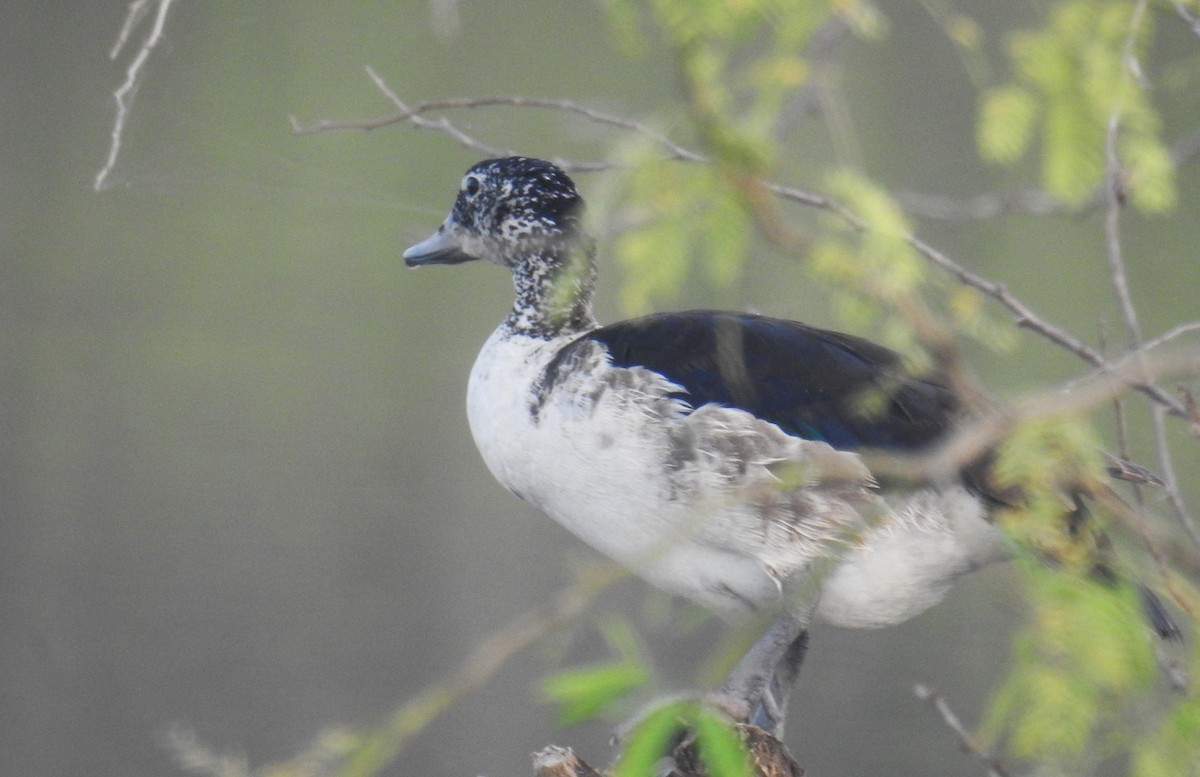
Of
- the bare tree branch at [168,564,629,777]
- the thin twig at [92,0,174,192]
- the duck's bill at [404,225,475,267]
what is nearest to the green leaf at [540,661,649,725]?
the bare tree branch at [168,564,629,777]

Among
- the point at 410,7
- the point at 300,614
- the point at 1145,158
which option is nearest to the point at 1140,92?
the point at 1145,158

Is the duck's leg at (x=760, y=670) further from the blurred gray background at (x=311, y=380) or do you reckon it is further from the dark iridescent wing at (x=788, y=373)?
the blurred gray background at (x=311, y=380)

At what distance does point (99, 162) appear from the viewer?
11.8 meters

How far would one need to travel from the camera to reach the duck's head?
3020 millimetres

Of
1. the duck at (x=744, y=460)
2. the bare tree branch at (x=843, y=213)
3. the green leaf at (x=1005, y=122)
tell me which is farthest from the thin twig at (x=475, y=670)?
the duck at (x=744, y=460)

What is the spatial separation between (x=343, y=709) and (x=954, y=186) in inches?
178

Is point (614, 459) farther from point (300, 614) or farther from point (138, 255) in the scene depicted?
point (138, 255)

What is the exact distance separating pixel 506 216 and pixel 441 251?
7.0 inches

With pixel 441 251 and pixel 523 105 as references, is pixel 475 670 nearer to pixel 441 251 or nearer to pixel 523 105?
pixel 523 105

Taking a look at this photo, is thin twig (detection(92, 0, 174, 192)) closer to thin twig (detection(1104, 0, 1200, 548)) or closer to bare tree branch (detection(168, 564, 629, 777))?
bare tree branch (detection(168, 564, 629, 777))

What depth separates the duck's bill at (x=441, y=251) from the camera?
10.5 ft

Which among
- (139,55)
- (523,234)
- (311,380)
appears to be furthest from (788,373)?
(311,380)

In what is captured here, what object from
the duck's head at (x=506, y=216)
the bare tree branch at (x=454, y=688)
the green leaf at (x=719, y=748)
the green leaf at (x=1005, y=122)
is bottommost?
the duck's head at (x=506, y=216)

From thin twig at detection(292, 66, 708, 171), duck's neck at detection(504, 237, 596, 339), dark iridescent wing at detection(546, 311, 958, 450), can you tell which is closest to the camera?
thin twig at detection(292, 66, 708, 171)
